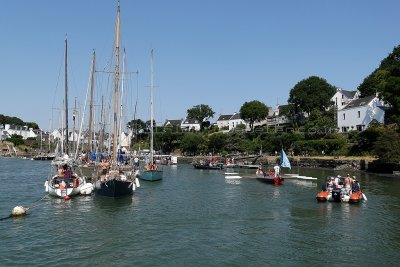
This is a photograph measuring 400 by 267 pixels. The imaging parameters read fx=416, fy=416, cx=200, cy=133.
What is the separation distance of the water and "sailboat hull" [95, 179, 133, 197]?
2.41 ft

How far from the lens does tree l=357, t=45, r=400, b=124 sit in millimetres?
80875

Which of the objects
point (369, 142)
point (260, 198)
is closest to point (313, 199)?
point (260, 198)

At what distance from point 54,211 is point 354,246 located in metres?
24.0

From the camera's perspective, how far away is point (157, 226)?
30.1m

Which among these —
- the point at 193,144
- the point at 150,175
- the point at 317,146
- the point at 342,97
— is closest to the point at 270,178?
the point at 150,175

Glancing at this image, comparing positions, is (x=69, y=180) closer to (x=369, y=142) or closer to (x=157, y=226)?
(x=157, y=226)

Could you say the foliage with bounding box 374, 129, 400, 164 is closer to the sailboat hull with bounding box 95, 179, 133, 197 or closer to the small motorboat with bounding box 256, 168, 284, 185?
the small motorboat with bounding box 256, 168, 284, 185

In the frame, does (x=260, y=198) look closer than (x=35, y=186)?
Yes

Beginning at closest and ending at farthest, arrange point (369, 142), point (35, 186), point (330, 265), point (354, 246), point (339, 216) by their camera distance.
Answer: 1. point (330, 265)
2. point (354, 246)
3. point (339, 216)
4. point (35, 186)
5. point (369, 142)

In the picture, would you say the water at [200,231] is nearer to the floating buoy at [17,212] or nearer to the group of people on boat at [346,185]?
the floating buoy at [17,212]

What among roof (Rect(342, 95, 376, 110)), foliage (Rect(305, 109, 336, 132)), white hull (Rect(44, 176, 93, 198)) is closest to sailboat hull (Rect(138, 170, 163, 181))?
white hull (Rect(44, 176, 93, 198))

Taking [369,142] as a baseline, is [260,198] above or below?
below

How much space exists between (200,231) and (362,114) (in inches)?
3624

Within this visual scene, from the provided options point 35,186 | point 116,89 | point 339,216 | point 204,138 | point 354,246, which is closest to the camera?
point 354,246
